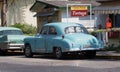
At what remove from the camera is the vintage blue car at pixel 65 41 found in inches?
823

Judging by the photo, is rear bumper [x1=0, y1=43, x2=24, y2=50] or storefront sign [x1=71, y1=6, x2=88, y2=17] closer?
rear bumper [x1=0, y1=43, x2=24, y2=50]

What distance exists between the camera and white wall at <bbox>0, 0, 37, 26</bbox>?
153 feet

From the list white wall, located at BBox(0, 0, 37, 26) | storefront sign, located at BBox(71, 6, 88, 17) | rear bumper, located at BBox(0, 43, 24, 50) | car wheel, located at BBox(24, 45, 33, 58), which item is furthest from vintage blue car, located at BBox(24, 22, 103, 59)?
white wall, located at BBox(0, 0, 37, 26)

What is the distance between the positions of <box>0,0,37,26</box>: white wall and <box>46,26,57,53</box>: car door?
79.6 feet

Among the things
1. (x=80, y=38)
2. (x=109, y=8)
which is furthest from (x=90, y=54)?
(x=109, y=8)

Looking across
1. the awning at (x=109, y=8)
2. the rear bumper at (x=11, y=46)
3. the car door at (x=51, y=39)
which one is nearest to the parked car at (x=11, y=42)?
the rear bumper at (x=11, y=46)

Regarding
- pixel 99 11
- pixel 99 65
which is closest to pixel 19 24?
pixel 99 11

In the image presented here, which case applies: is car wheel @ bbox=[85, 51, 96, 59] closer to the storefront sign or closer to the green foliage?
the storefront sign

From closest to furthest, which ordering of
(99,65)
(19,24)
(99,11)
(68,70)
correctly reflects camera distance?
(68,70) < (99,65) < (99,11) < (19,24)

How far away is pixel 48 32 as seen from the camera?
22.5m

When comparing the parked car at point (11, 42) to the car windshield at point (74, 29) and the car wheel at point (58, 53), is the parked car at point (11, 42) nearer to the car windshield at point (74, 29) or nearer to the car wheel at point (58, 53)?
the car wheel at point (58, 53)

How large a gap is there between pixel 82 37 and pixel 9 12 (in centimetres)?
2730

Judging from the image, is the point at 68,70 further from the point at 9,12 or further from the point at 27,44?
the point at 9,12

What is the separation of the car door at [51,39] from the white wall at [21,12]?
24272mm
